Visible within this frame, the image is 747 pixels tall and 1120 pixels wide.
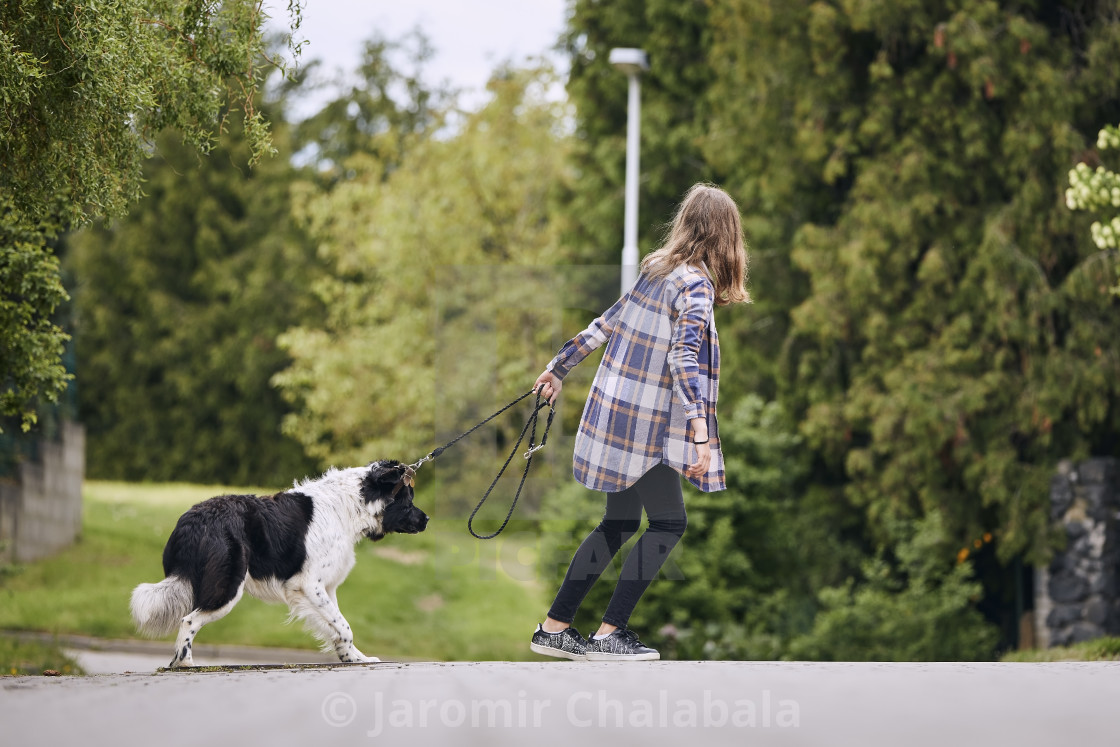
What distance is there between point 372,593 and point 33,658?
7.37 metres

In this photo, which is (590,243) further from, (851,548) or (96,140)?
(96,140)

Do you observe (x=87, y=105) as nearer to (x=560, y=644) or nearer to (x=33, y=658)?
(x=560, y=644)

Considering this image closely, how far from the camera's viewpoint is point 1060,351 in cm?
1495

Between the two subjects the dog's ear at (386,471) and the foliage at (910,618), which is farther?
the foliage at (910,618)

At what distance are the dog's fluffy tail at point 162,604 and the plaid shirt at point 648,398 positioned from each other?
1937mm

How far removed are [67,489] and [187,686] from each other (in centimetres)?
1595

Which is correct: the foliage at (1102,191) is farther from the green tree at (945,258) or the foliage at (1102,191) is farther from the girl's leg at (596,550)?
the girl's leg at (596,550)

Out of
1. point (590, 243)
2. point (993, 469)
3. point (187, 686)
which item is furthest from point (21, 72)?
point (590, 243)

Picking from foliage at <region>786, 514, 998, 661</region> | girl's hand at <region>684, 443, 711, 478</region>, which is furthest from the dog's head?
foliage at <region>786, 514, 998, 661</region>

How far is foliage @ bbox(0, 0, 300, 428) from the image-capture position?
19.6ft

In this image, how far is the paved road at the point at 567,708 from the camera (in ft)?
13.7

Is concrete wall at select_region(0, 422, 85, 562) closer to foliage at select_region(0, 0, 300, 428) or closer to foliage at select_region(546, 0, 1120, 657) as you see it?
foliage at select_region(546, 0, 1120, 657)

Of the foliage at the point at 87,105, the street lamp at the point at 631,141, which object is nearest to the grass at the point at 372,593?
the street lamp at the point at 631,141

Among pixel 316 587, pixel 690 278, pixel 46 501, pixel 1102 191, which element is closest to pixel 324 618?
pixel 316 587
